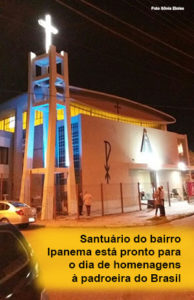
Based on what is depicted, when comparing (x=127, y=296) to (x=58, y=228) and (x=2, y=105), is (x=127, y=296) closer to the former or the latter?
→ (x=58, y=228)

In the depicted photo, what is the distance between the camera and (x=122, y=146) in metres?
27.4

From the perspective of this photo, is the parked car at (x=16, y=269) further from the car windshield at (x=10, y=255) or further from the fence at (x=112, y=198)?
the fence at (x=112, y=198)

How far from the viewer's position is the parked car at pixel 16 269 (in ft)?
8.32

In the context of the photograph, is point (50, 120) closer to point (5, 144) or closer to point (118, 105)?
point (5, 144)

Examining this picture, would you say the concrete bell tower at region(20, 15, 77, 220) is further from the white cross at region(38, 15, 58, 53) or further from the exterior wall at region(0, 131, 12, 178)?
the exterior wall at region(0, 131, 12, 178)

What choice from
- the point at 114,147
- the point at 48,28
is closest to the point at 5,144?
the point at 114,147

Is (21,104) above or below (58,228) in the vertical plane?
above

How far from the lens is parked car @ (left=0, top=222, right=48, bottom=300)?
254 centimetres

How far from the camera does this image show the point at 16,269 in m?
2.80

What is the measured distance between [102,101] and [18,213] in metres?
21.5

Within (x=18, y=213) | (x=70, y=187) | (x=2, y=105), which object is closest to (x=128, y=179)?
(x=70, y=187)

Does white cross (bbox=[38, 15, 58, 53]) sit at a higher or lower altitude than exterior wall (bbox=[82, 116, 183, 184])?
higher

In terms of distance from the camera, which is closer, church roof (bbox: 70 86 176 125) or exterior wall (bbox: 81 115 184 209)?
exterior wall (bbox: 81 115 184 209)

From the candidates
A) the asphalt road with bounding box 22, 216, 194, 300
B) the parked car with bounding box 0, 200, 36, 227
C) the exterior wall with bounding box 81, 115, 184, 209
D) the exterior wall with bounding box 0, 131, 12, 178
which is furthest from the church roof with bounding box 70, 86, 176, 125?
the asphalt road with bounding box 22, 216, 194, 300
